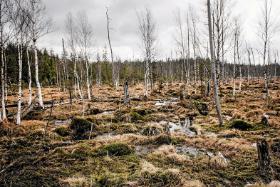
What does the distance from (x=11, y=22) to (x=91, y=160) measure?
11.8 m

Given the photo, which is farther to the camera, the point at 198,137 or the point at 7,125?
the point at 7,125

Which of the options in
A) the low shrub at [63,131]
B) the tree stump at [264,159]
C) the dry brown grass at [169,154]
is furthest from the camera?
the low shrub at [63,131]

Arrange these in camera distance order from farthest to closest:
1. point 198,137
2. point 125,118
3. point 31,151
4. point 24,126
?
point 125,118
point 24,126
point 198,137
point 31,151

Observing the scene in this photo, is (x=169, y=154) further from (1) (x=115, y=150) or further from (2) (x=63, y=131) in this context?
(2) (x=63, y=131)

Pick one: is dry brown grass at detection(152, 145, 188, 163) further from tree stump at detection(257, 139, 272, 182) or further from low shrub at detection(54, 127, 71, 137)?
low shrub at detection(54, 127, 71, 137)

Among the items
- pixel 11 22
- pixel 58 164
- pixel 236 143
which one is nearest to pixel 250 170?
pixel 236 143

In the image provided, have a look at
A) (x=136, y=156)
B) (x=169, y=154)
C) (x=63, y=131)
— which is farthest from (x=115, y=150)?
(x=63, y=131)

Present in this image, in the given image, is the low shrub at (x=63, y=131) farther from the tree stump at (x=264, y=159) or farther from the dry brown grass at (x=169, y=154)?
the tree stump at (x=264, y=159)

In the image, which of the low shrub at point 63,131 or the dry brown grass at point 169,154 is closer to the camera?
the dry brown grass at point 169,154

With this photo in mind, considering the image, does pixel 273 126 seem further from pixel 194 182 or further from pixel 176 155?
pixel 194 182

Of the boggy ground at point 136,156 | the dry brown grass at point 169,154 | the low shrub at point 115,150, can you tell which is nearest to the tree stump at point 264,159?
the boggy ground at point 136,156

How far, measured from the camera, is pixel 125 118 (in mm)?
19500

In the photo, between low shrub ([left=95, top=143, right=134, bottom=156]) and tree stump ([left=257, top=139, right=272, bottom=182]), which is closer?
tree stump ([left=257, top=139, right=272, bottom=182])

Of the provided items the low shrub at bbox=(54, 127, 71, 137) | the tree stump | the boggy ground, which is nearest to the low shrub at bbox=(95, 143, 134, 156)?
the boggy ground
